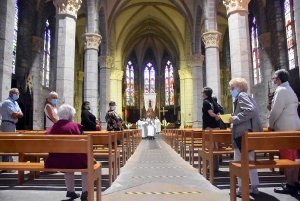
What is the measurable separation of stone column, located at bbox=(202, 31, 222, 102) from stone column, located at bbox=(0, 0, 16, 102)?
985cm

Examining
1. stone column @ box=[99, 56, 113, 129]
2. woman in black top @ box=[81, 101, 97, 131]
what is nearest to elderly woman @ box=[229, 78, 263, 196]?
woman in black top @ box=[81, 101, 97, 131]

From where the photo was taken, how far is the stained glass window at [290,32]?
15.4m

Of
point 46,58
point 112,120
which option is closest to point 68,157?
point 112,120

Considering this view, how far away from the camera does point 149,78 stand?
132 feet

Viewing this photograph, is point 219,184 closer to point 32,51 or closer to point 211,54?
point 211,54

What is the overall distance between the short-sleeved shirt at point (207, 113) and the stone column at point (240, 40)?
4.60 meters

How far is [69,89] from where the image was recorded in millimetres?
10188

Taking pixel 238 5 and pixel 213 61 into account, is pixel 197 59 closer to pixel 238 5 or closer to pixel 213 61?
pixel 213 61

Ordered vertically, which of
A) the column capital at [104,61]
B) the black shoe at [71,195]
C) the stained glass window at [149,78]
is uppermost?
the stained glass window at [149,78]

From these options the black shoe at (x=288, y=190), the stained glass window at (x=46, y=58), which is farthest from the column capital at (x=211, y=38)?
the stained glass window at (x=46, y=58)

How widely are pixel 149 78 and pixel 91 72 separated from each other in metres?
26.0

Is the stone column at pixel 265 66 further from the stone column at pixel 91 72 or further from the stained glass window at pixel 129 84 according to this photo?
the stained glass window at pixel 129 84

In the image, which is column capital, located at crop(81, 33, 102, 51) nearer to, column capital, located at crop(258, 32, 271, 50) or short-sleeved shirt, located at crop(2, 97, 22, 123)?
short-sleeved shirt, located at crop(2, 97, 22, 123)

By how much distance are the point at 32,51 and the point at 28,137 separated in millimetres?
15963
